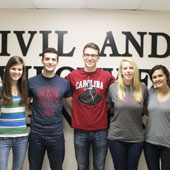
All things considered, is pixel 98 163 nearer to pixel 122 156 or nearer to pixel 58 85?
pixel 122 156

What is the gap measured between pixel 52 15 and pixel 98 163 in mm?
1893

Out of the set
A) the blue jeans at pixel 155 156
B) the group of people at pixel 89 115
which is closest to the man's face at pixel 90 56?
the group of people at pixel 89 115

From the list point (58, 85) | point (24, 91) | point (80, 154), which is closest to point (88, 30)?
point (58, 85)

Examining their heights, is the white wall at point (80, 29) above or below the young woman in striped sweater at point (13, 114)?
above

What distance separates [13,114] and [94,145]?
2.99 ft

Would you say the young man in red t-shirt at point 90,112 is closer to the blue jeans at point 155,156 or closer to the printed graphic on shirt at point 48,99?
the printed graphic on shirt at point 48,99

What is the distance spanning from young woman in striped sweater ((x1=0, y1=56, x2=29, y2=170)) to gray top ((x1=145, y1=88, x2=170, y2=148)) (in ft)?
4.11

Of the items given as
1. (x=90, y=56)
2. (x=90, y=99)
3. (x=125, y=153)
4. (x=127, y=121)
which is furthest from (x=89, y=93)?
(x=125, y=153)

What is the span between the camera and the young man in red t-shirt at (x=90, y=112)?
85.4 inches

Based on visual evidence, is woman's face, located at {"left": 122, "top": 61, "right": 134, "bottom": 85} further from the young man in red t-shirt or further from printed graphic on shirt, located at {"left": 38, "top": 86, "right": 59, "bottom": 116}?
printed graphic on shirt, located at {"left": 38, "top": 86, "right": 59, "bottom": 116}

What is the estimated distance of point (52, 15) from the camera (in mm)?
2643

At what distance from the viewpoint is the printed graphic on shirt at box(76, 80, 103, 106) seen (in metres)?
2.19

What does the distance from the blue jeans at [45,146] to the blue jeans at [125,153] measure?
0.54m

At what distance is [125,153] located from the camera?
2068mm
